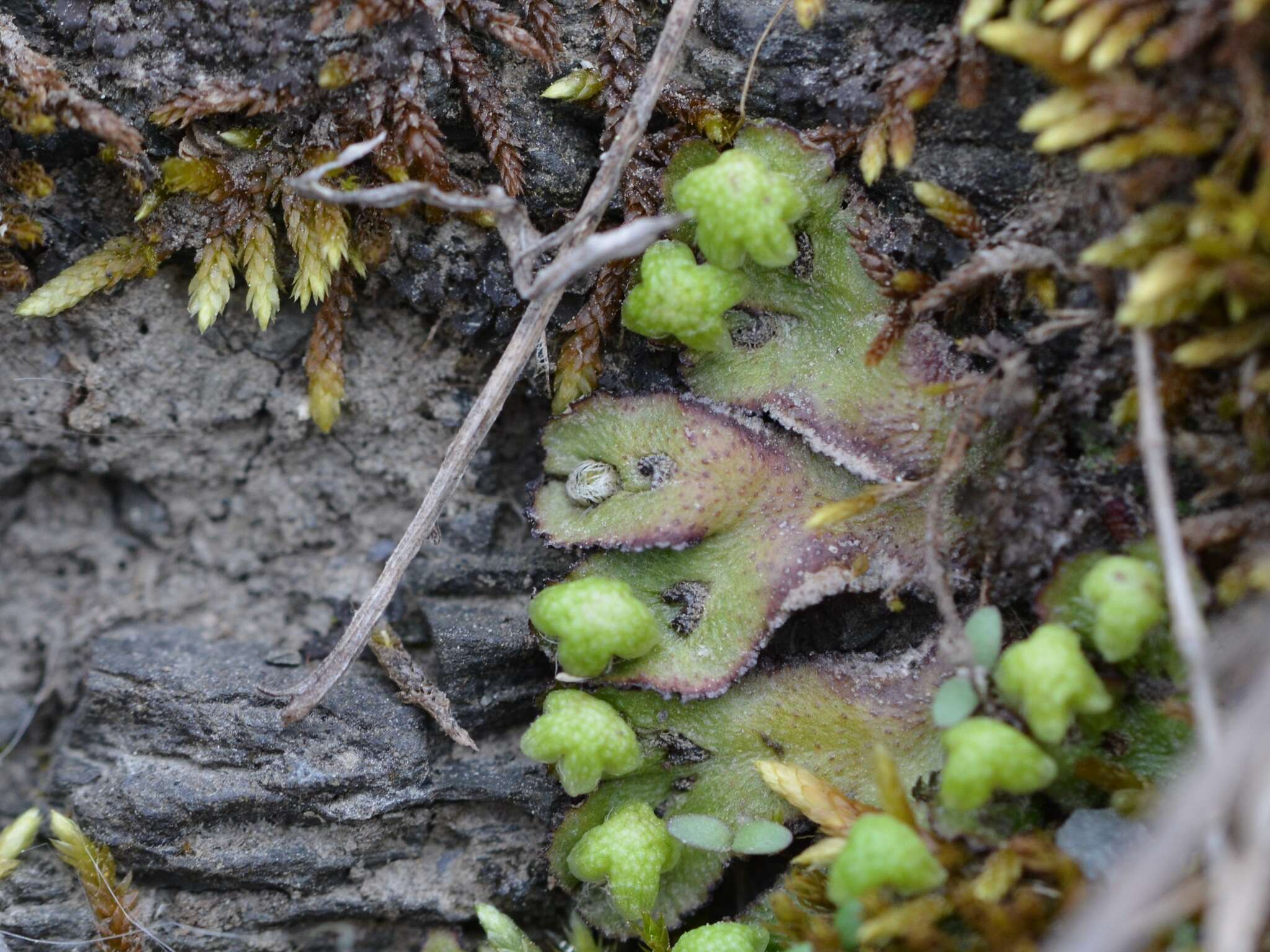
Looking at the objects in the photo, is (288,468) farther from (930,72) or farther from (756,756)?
(930,72)

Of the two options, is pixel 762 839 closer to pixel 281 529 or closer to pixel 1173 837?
pixel 1173 837

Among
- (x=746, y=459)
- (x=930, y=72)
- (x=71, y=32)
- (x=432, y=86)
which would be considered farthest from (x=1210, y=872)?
(x=71, y=32)

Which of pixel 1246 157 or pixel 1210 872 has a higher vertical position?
pixel 1246 157

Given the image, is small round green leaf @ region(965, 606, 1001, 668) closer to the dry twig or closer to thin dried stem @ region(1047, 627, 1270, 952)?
thin dried stem @ region(1047, 627, 1270, 952)

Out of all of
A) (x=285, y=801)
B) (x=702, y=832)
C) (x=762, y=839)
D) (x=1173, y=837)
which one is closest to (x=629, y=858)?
(x=702, y=832)

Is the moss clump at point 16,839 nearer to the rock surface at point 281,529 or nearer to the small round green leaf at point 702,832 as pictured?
the rock surface at point 281,529

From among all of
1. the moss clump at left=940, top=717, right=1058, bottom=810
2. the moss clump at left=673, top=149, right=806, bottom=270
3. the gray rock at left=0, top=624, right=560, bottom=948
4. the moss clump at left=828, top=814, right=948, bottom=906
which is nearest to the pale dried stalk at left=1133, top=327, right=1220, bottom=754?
the moss clump at left=940, top=717, right=1058, bottom=810

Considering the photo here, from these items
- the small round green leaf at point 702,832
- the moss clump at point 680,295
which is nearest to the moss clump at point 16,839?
the small round green leaf at point 702,832
